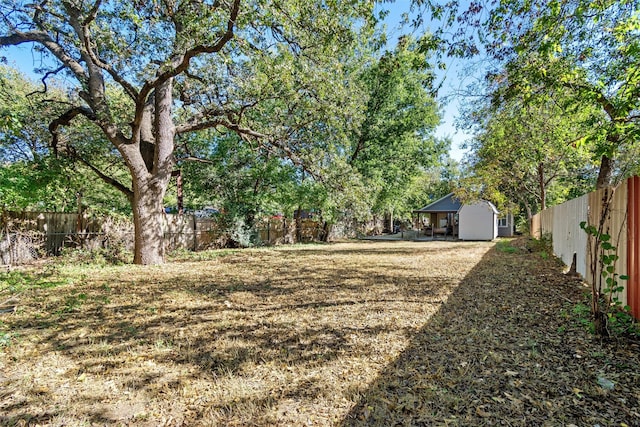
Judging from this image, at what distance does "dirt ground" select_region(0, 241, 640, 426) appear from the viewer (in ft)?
7.39

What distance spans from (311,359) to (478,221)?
21.7m

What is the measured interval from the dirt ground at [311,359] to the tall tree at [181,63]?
4.46 m

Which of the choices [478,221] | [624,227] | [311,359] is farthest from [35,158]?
[478,221]

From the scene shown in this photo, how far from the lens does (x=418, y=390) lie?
2529mm

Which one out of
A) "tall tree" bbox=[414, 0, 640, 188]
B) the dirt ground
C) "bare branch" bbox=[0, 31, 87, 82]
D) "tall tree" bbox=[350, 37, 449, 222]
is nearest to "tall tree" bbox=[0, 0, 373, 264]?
"bare branch" bbox=[0, 31, 87, 82]

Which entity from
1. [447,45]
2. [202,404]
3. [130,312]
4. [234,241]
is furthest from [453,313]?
[234,241]

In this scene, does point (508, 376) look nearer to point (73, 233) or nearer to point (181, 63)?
point (181, 63)

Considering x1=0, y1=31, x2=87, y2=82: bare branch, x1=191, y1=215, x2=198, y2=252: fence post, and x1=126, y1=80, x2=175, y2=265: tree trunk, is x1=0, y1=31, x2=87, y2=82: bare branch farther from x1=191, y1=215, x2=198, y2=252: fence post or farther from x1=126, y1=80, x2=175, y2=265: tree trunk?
x1=191, y1=215, x2=198, y2=252: fence post

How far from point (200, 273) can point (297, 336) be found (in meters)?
5.15

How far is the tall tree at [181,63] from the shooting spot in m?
6.39

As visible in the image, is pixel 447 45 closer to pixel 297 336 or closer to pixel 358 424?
pixel 297 336

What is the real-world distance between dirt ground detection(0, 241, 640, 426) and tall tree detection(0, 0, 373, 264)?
4.46 meters

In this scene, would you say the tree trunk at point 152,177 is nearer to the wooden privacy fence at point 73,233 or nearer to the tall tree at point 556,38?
the wooden privacy fence at point 73,233

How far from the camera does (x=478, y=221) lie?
2189cm
